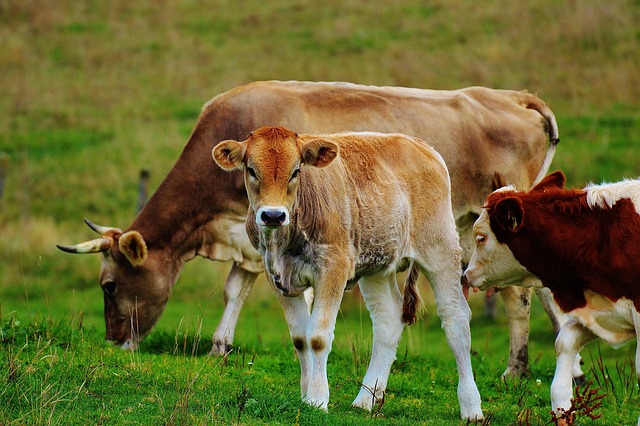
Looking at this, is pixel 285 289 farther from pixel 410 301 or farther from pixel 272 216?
pixel 410 301

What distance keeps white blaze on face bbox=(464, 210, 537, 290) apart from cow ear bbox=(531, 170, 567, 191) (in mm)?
515

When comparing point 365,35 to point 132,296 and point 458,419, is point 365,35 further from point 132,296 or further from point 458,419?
point 458,419

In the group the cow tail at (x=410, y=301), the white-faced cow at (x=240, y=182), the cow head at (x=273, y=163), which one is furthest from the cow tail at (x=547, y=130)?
the cow head at (x=273, y=163)

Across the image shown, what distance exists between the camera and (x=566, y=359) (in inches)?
327

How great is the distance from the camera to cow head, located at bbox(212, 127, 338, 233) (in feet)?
25.2

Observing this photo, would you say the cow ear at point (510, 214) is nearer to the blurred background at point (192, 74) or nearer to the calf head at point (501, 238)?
the calf head at point (501, 238)

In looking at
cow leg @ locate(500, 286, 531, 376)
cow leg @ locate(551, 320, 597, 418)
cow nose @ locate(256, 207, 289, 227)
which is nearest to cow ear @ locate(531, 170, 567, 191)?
cow leg @ locate(551, 320, 597, 418)

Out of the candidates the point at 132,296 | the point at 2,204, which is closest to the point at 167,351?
the point at 132,296

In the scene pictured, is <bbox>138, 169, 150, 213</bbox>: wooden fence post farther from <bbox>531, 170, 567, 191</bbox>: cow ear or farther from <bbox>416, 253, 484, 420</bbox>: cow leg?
<bbox>531, 170, 567, 191</bbox>: cow ear

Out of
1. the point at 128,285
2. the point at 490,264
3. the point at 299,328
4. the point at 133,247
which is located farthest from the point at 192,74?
the point at 299,328

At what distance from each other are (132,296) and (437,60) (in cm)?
2116

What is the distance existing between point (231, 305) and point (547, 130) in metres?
4.54

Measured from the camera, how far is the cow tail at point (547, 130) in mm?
12891

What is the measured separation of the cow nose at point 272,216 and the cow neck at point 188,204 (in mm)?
4627
